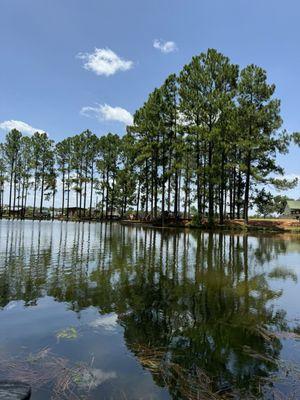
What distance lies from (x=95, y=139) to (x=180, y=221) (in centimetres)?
3868

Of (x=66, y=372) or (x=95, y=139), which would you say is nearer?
(x=66, y=372)

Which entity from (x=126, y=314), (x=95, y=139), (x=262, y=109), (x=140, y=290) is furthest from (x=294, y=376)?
(x=95, y=139)

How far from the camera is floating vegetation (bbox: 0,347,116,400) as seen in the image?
4.64m

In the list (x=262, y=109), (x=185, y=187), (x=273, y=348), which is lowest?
(x=273, y=348)

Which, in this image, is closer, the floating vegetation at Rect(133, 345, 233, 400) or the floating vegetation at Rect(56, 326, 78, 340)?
the floating vegetation at Rect(133, 345, 233, 400)

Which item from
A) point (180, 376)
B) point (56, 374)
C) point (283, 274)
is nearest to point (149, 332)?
point (180, 376)

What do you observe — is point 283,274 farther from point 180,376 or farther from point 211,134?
point 211,134

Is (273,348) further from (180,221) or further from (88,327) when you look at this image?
(180,221)

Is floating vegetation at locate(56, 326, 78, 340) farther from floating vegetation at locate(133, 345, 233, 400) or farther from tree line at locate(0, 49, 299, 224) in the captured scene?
tree line at locate(0, 49, 299, 224)

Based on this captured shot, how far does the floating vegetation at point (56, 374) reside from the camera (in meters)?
4.64

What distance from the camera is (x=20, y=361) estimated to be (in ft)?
17.8

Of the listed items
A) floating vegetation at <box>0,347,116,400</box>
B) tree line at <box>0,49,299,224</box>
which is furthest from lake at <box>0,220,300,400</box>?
tree line at <box>0,49,299,224</box>

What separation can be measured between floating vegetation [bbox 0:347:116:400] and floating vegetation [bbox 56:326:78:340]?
2.90ft

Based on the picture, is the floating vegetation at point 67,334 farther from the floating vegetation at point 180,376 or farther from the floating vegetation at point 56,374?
the floating vegetation at point 180,376
